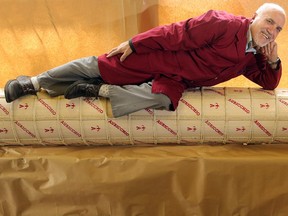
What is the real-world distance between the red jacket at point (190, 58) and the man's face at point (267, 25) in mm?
39

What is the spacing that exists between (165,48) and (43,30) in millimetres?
813

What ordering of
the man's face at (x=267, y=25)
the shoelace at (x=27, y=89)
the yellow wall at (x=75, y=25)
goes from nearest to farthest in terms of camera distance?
the man's face at (x=267, y=25)
the shoelace at (x=27, y=89)
the yellow wall at (x=75, y=25)

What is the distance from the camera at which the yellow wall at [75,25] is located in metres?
1.63

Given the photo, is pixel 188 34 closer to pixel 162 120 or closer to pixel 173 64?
pixel 173 64

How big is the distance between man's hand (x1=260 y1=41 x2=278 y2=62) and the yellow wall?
46 cm

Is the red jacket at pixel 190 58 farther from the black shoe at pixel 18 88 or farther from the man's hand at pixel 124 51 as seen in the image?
the black shoe at pixel 18 88

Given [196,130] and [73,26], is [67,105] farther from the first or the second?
[73,26]

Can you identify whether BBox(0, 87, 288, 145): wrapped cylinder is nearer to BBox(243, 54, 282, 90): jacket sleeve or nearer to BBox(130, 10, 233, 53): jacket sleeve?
BBox(243, 54, 282, 90): jacket sleeve

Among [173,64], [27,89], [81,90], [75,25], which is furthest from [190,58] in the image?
[75,25]

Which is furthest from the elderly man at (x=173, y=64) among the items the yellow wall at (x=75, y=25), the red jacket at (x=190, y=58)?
the yellow wall at (x=75, y=25)

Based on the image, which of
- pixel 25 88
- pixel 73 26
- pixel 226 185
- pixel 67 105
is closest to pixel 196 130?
pixel 226 185

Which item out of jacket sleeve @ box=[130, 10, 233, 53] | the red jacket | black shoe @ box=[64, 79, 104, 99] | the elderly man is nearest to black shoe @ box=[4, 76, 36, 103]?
the elderly man

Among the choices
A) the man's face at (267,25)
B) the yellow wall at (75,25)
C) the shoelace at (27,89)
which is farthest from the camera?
the yellow wall at (75,25)

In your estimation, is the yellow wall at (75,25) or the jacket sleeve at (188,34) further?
the yellow wall at (75,25)
